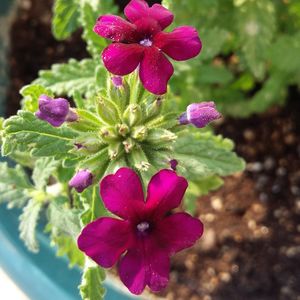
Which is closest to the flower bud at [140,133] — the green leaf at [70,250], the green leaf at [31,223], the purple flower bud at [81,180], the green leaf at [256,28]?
the purple flower bud at [81,180]

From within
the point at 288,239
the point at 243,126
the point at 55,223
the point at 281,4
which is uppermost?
the point at 55,223

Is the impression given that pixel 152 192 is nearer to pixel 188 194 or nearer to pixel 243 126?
pixel 188 194

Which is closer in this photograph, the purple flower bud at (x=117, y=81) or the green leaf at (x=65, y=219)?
the purple flower bud at (x=117, y=81)

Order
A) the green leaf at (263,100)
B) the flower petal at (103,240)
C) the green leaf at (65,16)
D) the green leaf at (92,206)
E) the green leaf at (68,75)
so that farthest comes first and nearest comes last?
the green leaf at (263,100), the green leaf at (65,16), the green leaf at (68,75), the green leaf at (92,206), the flower petal at (103,240)

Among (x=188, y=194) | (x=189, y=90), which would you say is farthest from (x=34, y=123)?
(x=189, y=90)

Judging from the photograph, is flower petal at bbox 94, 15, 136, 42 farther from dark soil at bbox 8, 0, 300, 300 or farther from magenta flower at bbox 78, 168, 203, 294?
dark soil at bbox 8, 0, 300, 300

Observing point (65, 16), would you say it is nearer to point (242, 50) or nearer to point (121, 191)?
point (242, 50)

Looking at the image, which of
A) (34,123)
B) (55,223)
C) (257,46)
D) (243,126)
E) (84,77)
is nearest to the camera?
(34,123)

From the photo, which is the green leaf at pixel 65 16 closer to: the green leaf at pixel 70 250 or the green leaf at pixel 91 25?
the green leaf at pixel 91 25
